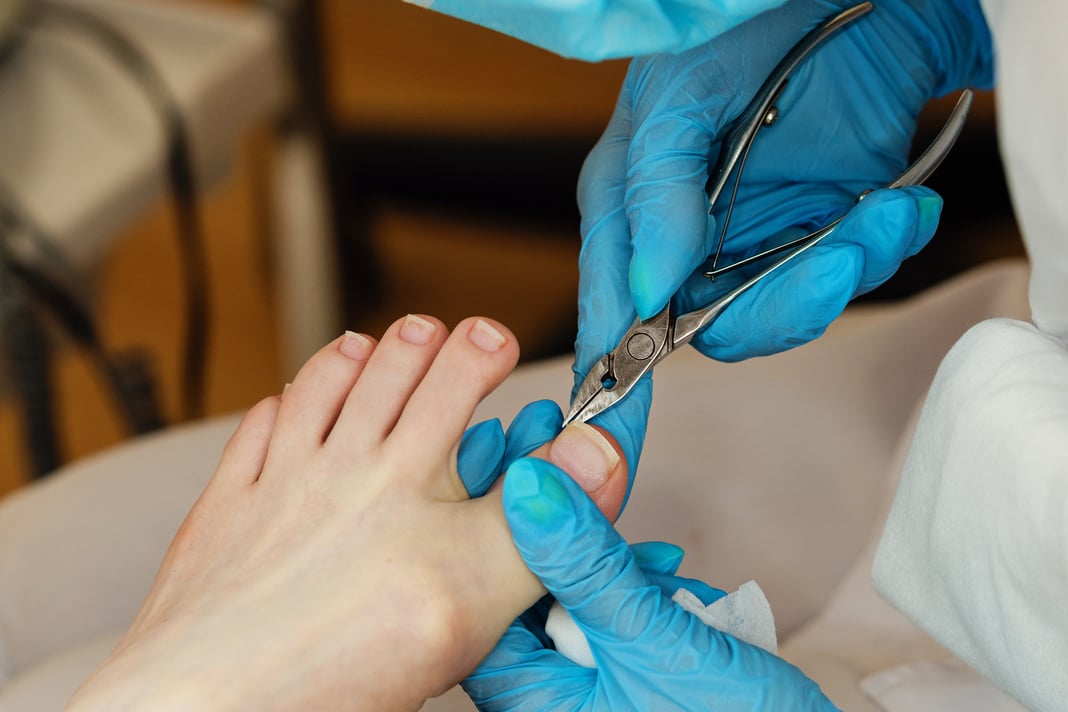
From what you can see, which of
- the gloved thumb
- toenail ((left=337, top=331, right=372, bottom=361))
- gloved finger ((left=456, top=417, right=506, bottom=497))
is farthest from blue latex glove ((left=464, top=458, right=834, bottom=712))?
toenail ((left=337, top=331, right=372, bottom=361))

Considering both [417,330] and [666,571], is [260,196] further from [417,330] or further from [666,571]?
[666,571]

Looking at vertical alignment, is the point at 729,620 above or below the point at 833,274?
below

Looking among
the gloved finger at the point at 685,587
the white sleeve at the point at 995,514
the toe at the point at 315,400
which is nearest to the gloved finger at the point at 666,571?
the gloved finger at the point at 685,587

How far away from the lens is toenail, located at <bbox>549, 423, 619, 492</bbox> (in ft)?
2.02

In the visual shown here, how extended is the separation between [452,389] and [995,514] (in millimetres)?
333

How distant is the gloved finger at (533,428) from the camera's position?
0.68m

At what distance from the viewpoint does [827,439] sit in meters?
0.87

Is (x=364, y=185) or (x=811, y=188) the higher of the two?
(x=811, y=188)

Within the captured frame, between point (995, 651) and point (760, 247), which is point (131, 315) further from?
point (995, 651)

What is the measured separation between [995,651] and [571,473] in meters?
0.25

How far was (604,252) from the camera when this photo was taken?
70 centimetres

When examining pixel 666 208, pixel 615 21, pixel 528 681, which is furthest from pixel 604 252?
pixel 528 681

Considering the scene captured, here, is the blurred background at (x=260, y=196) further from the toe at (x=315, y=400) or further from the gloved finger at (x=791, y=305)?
the gloved finger at (x=791, y=305)

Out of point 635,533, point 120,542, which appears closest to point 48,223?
point 120,542
